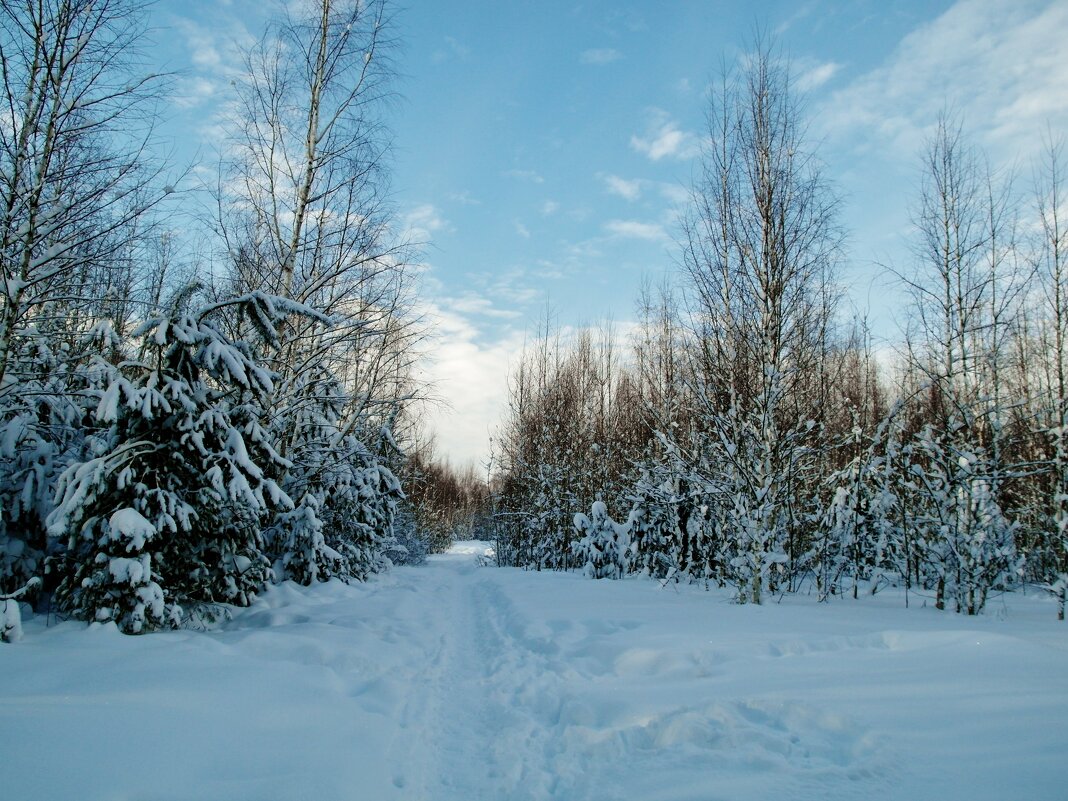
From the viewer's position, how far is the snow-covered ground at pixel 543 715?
268 centimetres

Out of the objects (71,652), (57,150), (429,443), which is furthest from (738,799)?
(429,443)

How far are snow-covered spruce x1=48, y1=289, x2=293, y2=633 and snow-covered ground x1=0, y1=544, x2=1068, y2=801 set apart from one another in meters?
0.49

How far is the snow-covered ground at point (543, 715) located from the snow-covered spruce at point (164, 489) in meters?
0.49

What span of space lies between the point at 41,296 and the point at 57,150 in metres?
1.49

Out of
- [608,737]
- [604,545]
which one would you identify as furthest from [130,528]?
[604,545]

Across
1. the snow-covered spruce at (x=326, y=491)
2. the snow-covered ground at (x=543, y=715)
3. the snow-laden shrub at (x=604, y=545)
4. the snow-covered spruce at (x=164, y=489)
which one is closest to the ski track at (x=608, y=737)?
the snow-covered ground at (x=543, y=715)

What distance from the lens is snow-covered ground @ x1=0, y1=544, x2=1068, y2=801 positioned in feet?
8.79

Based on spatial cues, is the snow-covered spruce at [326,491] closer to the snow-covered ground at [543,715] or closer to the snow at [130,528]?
the snow at [130,528]

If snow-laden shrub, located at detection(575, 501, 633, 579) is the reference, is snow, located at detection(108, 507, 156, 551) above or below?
above

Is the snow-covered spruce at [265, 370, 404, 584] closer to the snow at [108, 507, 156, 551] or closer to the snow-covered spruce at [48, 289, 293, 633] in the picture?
the snow-covered spruce at [48, 289, 293, 633]

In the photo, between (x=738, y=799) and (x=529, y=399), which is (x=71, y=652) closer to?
(x=738, y=799)

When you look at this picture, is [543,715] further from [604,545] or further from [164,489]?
[604,545]

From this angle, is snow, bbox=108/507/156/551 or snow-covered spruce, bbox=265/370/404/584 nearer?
snow, bbox=108/507/156/551

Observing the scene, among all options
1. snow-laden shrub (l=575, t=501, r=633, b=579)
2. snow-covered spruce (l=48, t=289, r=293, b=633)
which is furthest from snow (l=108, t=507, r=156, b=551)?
snow-laden shrub (l=575, t=501, r=633, b=579)
